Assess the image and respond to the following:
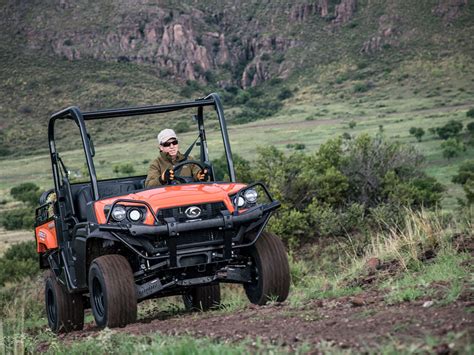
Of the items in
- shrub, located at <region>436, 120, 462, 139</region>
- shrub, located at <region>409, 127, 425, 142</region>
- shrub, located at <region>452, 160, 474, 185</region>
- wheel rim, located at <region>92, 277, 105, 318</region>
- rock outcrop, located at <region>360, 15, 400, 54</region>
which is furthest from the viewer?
rock outcrop, located at <region>360, 15, 400, 54</region>

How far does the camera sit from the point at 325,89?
2815 inches

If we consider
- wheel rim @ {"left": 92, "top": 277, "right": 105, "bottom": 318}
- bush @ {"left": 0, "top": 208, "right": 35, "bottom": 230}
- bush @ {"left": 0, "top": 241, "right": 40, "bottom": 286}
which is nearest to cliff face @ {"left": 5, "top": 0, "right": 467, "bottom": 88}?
bush @ {"left": 0, "top": 208, "right": 35, "bottom": 230}

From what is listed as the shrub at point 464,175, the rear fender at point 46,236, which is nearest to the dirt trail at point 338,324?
the rear fender at point 46,236

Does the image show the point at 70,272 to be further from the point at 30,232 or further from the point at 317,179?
the point at 30,232

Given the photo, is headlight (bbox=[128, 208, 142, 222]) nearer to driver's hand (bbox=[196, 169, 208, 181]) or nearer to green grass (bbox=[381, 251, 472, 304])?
driver's hand (bbox=[196, 169, 208, 181])

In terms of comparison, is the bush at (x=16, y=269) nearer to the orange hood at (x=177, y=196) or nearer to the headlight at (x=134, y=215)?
the orange hood at (x=177, y=196)

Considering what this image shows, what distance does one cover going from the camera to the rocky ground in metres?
4.65

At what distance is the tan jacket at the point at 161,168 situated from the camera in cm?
852

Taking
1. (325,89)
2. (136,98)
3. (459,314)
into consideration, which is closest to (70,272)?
(459,314)

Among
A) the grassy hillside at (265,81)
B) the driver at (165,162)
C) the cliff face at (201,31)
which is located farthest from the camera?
the cliff face at (201,31)

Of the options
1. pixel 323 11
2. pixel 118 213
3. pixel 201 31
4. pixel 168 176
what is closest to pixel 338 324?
pixel 118 213

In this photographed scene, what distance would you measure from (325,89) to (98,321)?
6491cm

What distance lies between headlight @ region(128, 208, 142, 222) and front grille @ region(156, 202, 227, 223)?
0.53 feet

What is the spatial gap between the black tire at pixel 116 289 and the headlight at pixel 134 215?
0.40 metres
